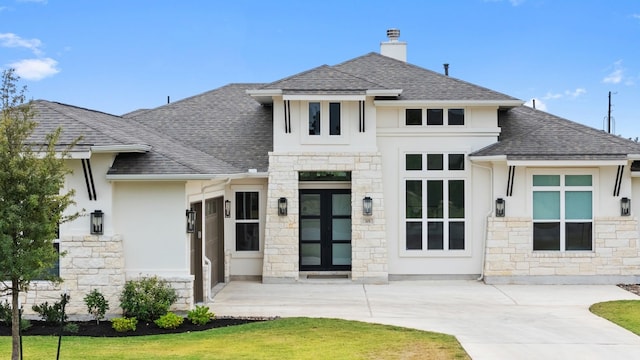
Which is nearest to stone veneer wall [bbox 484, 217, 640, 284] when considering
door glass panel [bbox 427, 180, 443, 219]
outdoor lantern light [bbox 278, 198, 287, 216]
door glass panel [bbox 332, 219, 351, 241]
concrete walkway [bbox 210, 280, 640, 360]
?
concrete walkway [bbox 210, 280, 640, 360]

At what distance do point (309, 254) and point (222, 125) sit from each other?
4755 mm

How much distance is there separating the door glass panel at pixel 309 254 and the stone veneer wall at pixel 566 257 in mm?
4461

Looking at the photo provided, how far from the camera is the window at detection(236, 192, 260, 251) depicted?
59.4 ft

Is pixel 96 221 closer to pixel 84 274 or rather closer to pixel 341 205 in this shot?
pixel 84 274

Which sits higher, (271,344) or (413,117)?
(413,117)

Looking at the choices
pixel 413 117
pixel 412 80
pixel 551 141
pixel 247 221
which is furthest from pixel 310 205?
pixel 551 141

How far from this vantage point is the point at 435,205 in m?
17.7

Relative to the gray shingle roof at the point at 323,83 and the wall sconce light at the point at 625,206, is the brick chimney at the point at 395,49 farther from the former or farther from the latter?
the wall sconce light at the point at 625,206

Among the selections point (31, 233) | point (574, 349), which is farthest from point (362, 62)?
point (31, 233)

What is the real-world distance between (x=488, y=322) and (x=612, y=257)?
6053mm

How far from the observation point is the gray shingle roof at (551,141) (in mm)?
16438

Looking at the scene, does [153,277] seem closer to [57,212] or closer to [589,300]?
[57,212]

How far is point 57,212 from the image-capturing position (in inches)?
354

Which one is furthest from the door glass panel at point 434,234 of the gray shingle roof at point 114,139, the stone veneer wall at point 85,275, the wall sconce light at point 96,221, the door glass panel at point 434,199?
the wall sconce light at point 96,221
